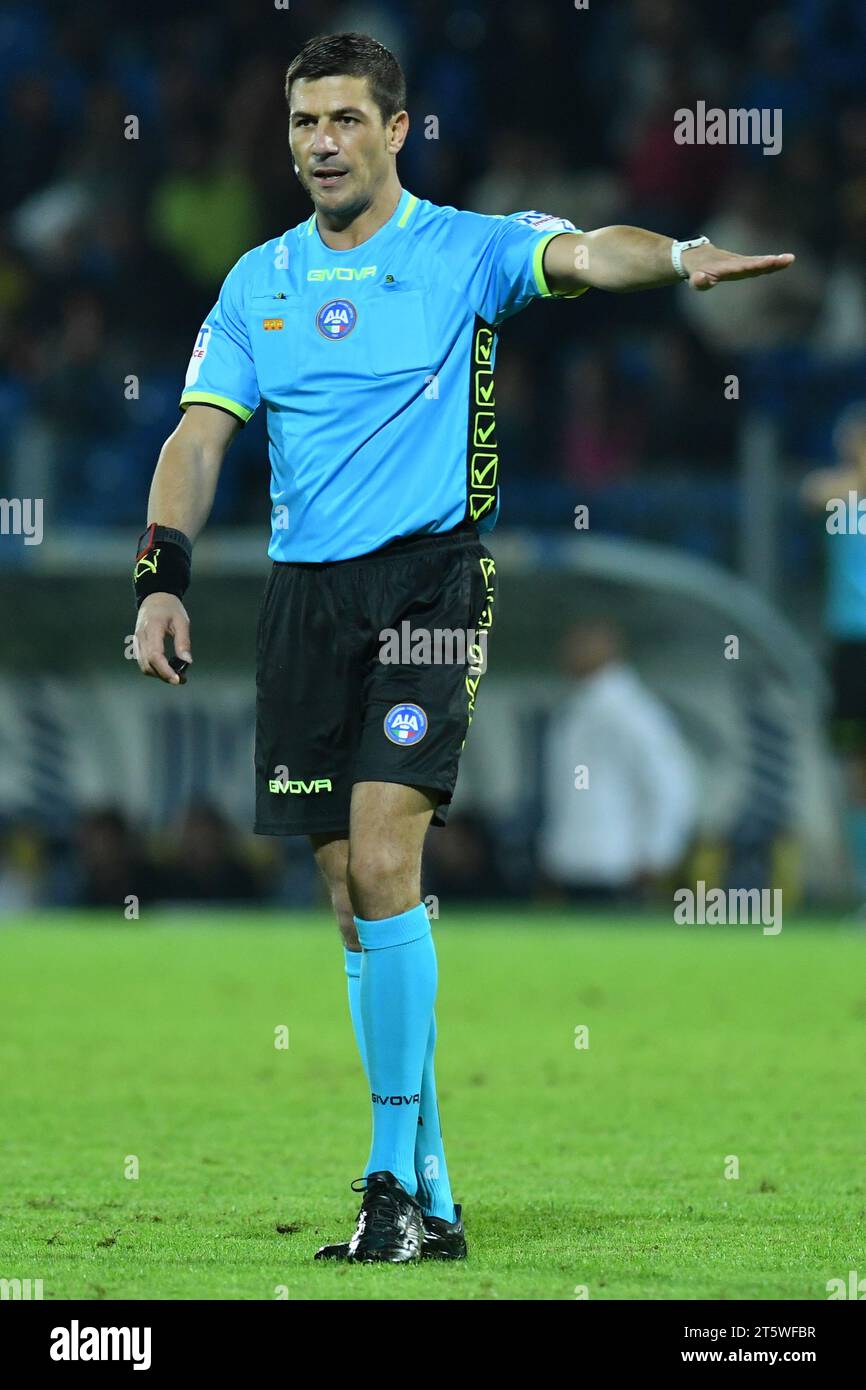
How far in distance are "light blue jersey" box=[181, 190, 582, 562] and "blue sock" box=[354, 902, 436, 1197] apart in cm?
82

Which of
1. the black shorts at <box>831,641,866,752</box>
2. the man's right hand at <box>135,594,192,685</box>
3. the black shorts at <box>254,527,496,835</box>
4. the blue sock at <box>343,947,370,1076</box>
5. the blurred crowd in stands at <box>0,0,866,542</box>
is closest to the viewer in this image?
the man's right hand at <box>135,594,192,685</box>

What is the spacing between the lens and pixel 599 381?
16609 mm

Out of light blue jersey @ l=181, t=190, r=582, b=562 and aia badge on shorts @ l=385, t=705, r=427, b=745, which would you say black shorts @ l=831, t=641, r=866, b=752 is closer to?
light blue jersey @ l=181, t=190, r=582, b=562

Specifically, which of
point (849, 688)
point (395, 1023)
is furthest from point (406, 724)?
point (849, 688)

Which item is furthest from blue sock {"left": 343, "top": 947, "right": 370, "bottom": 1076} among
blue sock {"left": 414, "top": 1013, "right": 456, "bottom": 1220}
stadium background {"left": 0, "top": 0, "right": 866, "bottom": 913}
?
stadium background {"left": 0, "top": 0, "right": 866, "bottom": 913}

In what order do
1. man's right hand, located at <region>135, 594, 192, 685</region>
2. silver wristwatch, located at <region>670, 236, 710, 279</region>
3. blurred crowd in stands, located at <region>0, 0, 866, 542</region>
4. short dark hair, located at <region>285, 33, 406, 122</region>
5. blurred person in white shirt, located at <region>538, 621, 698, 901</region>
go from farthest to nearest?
1. blurred crowd in stands, located at <region>0, 0, 866, 542</region>
2. blurred person in white shirt, located at <region>538, 621, 698, 901</region>
3. short dark hair, located at <region>285, 33, 406, 122</region>
4. man's right hand, located at <region>135, 594, 192, 685</region>
5. silver wristwatch, located at <region>670, 236, 710, 279</region>

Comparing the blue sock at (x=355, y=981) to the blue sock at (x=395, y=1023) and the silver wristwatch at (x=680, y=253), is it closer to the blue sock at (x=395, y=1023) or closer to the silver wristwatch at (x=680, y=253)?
the blue sock at (x=395, y=1023)

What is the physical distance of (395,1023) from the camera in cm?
498

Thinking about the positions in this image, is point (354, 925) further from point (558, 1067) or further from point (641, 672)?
point (641, 672)

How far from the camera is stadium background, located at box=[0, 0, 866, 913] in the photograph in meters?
14.5

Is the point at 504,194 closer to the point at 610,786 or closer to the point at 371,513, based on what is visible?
the point at 610,786

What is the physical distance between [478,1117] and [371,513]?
2.45m

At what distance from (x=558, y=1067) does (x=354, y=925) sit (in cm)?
297
